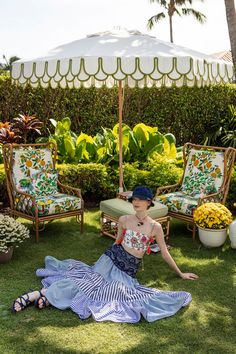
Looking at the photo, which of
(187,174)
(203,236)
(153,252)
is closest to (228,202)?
(187,174)

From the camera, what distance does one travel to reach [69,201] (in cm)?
606

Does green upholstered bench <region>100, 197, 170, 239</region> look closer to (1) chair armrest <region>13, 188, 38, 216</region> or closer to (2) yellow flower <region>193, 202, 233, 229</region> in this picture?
(2) yellow flower <region>193, 202, 233, 229</region>

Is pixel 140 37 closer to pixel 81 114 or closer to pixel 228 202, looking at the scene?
pixel 228 202

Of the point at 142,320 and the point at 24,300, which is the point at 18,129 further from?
the point at 142,320

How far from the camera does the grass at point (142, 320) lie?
3.43 meters

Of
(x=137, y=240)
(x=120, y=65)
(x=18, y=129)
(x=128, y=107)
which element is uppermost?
(x=120, y=65)

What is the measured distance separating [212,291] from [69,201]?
2493 mm

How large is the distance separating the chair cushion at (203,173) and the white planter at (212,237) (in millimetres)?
796

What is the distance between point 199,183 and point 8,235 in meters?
3.04

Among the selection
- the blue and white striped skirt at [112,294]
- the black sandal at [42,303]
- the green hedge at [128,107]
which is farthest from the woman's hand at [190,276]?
the green hedge at [128,107]

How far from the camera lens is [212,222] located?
555cm

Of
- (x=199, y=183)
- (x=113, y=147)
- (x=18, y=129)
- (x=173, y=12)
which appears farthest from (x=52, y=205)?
(x=173, y=12)

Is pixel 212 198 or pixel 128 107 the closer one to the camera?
pixel 212 198

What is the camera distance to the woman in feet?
12.9
